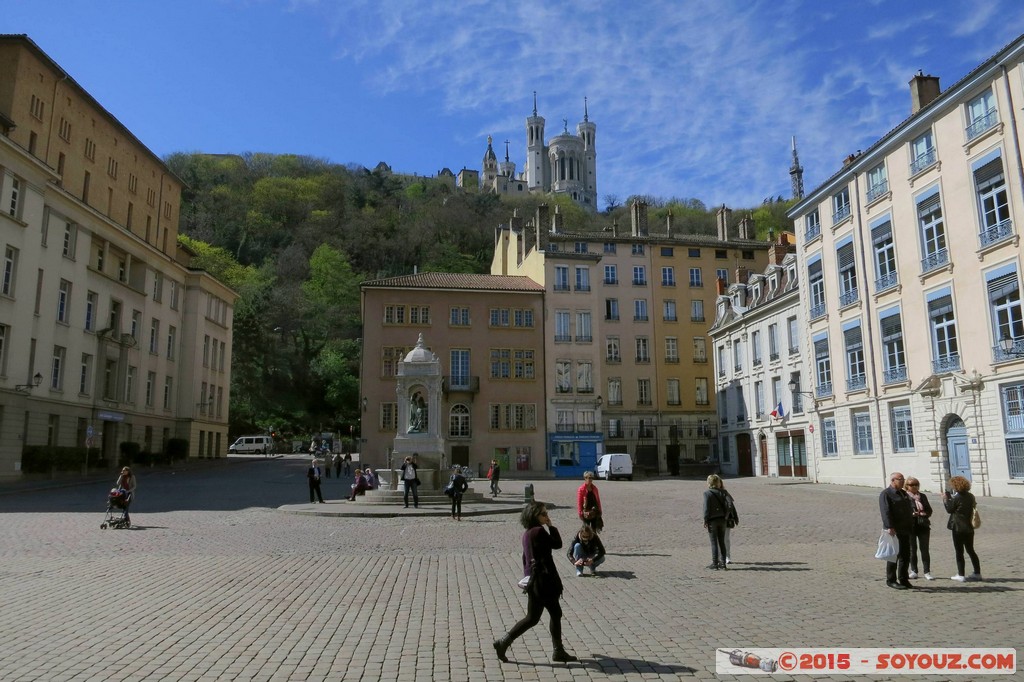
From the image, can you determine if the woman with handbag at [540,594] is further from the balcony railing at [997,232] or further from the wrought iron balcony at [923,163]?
the wrought iron balcony at [923,163]

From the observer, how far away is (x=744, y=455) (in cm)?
4553

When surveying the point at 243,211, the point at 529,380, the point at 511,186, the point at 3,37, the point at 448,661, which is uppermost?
the point at 511,186

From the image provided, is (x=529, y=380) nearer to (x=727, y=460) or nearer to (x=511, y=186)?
(x=727, y=460)

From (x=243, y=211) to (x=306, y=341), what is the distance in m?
26.0

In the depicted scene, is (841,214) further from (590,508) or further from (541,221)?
(590,508)

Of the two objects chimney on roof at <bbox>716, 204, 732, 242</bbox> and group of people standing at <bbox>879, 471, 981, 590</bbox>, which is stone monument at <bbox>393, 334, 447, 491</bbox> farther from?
chimney on roof at <bbox>716, 204, 732, 242</bbox>

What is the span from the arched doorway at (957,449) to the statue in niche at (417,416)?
18.6 meters

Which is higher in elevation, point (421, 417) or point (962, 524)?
point (421, 417)

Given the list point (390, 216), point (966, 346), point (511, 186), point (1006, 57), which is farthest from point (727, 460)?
point (511, 186)

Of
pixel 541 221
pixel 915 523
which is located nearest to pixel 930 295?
pixel 915 523

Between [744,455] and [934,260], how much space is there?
68.5ft

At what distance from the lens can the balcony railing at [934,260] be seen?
2666cm

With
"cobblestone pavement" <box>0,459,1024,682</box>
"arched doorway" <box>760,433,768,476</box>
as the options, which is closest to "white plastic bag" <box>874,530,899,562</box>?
"cobblestone pavement" <box>0,459,1024,682</box>

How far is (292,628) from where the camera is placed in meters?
7.36
